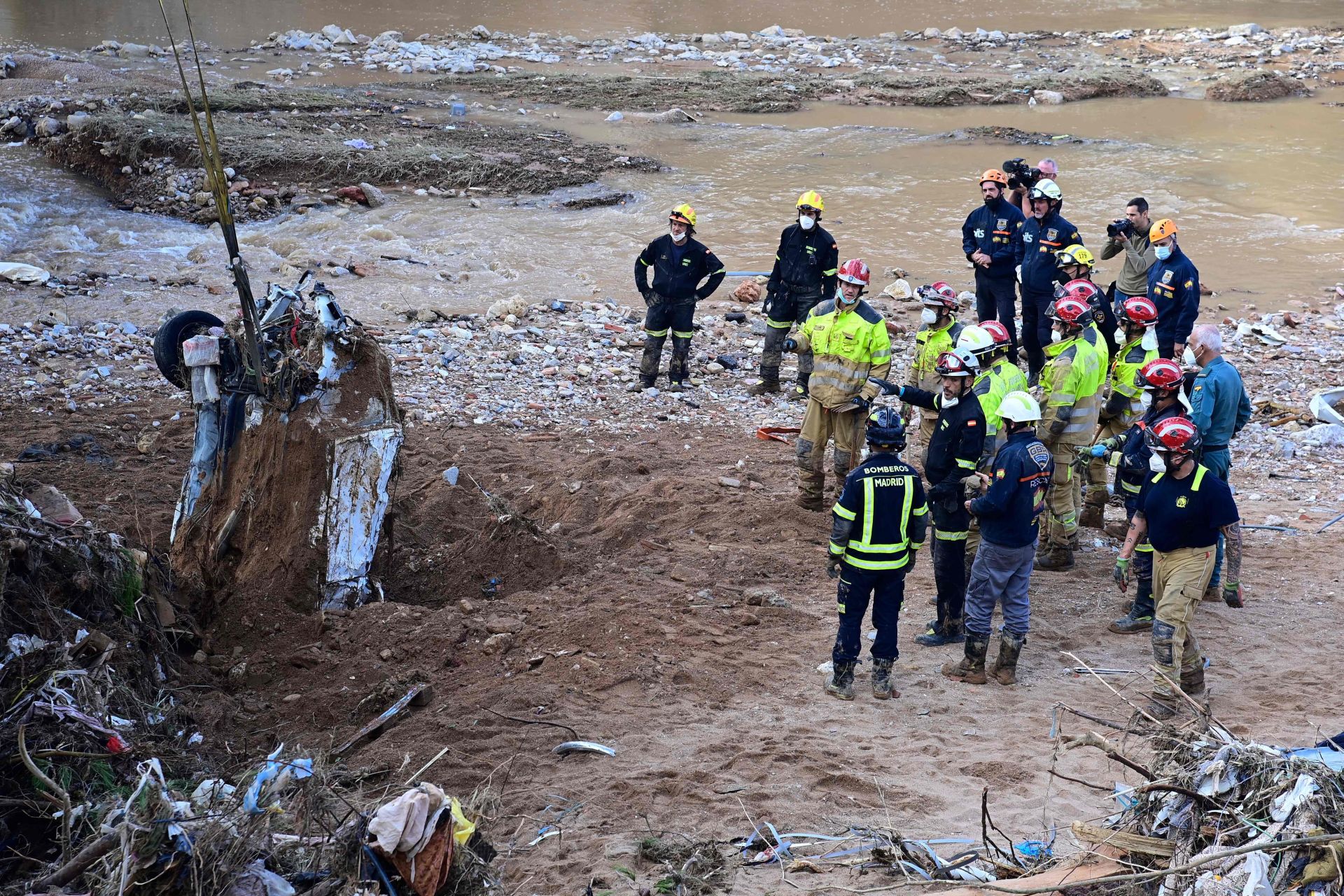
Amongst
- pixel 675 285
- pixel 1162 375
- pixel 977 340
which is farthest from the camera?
pixel 675 285

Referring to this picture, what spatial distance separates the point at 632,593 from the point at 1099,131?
772 inches

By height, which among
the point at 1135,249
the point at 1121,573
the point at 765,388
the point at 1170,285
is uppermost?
the point at 1135,249

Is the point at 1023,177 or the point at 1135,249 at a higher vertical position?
the point at 1023,177

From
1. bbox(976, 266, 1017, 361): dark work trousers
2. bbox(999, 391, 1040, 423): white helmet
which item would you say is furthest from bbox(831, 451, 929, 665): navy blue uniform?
bbox(976, 266, 1017, 361): dark work trousers

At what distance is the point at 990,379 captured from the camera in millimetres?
7141

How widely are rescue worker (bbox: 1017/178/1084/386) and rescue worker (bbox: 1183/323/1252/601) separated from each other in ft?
10.1

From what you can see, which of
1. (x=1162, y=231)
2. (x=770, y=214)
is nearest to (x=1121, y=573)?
(x=1162, y=231)

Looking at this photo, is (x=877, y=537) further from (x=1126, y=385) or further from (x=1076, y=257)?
(x=1076, y=257)

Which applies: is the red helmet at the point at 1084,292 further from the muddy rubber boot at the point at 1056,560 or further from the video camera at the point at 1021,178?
the video camera at the point at 1021,178

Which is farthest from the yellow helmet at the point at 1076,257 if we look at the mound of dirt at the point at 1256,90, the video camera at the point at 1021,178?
the mound of dirt at the point at 1256,90

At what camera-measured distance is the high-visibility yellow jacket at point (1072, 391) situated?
297 inches

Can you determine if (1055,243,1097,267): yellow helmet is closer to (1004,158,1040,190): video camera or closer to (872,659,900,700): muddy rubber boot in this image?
(1004,158,1040,190): video camera

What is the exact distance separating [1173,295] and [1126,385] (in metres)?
2.10

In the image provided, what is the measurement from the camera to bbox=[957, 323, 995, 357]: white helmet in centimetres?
701
